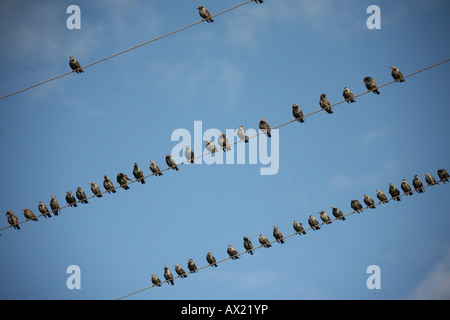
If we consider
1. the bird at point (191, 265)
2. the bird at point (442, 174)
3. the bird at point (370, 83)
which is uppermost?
the bird at point (370, 83)

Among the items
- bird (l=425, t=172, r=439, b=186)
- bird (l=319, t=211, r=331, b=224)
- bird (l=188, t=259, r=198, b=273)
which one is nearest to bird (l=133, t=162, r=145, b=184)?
bird (l=188, t=259, r=198, b=273)

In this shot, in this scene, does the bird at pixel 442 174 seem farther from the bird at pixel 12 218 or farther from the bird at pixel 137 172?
the bird at pixel 12 218

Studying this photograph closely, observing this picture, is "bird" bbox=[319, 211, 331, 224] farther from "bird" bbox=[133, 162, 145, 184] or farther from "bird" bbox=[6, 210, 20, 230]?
"bird" bbox=[6, 210, 20, 230]

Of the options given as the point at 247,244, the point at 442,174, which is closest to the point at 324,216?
the point at 247,244

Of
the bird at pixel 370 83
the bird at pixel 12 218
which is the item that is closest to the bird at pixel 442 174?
the bird at pixel 370 83

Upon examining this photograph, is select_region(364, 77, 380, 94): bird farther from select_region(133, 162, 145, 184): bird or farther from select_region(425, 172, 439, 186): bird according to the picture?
select_region(133, 162, 145, 184): bird

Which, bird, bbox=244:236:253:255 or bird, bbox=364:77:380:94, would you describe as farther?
bird, bbox=244:236:253:255

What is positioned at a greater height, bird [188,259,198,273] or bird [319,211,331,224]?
bird [319,211,331,224]

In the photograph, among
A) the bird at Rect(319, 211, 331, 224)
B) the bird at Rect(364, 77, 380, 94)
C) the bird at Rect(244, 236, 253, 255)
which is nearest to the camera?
the bird at Rect(364, 77, 380, 94)

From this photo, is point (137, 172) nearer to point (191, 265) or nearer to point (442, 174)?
point (191, 265)

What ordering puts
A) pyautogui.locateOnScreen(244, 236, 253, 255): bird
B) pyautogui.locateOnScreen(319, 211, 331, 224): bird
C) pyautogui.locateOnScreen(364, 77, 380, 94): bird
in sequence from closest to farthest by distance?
pyautogui.locateOnScreen(364, 77, 380, 94): bird → pyautogui.locateOnScreen(244, 236, 253, 255): bird → pyautogui.locateOnScreen(319, 211, 331, 224): bird

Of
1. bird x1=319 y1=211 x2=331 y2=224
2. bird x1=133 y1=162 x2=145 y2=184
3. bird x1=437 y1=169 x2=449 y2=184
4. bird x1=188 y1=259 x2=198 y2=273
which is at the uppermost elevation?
bird x1=133 y1=162 x2=145 y2=184
